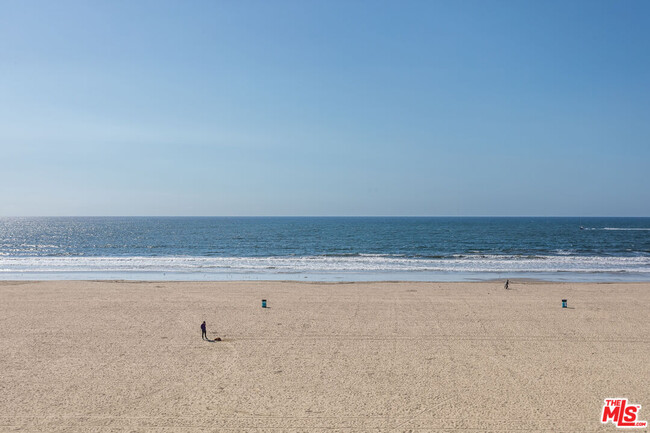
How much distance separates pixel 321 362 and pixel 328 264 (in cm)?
2846

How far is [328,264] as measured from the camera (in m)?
43.1

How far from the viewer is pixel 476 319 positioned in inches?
785

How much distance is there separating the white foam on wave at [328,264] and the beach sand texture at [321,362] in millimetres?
14119

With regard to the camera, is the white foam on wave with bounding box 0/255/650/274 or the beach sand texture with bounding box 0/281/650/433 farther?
the white foam on wave with bounding box 0/255/650/274

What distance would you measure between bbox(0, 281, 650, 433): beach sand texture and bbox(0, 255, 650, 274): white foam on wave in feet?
46.3

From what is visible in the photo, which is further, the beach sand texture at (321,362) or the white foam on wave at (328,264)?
the white foam on wave at (328,264)

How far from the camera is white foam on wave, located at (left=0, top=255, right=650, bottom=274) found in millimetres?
38906

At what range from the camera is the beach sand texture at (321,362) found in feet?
35.9

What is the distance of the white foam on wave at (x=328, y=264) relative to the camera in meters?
38.9

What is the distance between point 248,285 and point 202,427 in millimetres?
19084

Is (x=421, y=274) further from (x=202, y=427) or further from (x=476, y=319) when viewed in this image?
(x=202, y=427)

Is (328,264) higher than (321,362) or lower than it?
higher

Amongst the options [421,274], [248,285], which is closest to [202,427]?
[248,285]

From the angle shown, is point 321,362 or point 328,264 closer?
point 321,362
